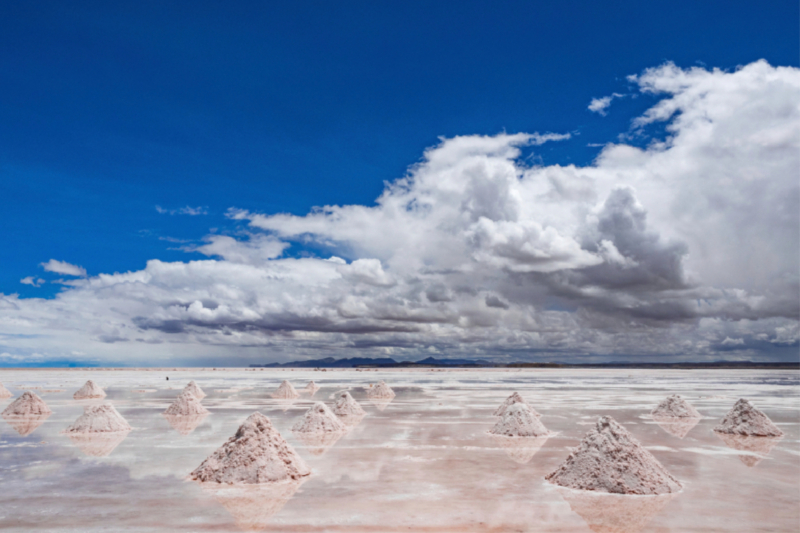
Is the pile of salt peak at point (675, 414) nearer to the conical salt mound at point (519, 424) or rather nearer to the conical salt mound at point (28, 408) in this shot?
the conical salt mound at point (519, 424)

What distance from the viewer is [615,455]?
12461mm

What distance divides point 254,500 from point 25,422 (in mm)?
19962

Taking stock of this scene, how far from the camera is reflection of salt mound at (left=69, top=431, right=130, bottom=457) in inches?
677

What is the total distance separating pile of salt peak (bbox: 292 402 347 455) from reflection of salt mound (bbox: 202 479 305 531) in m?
6.86

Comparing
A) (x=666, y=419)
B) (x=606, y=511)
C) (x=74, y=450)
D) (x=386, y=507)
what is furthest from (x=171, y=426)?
(x=666, y=419)

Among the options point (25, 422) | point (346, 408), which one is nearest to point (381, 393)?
point (346, 408)

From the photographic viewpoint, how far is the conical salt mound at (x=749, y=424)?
69.2ft

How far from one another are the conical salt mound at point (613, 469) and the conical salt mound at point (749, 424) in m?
11.3

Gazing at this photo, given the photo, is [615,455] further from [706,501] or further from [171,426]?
[171,426]

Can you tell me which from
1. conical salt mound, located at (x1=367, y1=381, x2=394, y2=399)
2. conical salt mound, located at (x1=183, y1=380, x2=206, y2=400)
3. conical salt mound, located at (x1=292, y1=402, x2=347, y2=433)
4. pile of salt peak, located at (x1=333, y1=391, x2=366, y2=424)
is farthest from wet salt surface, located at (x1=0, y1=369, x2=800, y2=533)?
conical salt mound, located at (x1=367, y1=381, x2=394, y2=399)

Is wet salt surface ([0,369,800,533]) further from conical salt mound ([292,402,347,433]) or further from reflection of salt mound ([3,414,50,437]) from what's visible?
conical salt mound ([292,402,347,433])

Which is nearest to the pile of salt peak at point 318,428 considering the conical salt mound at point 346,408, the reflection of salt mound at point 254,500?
the conical salt mound at point 346,408

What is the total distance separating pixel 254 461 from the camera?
512 inches

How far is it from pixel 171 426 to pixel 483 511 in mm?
17571
